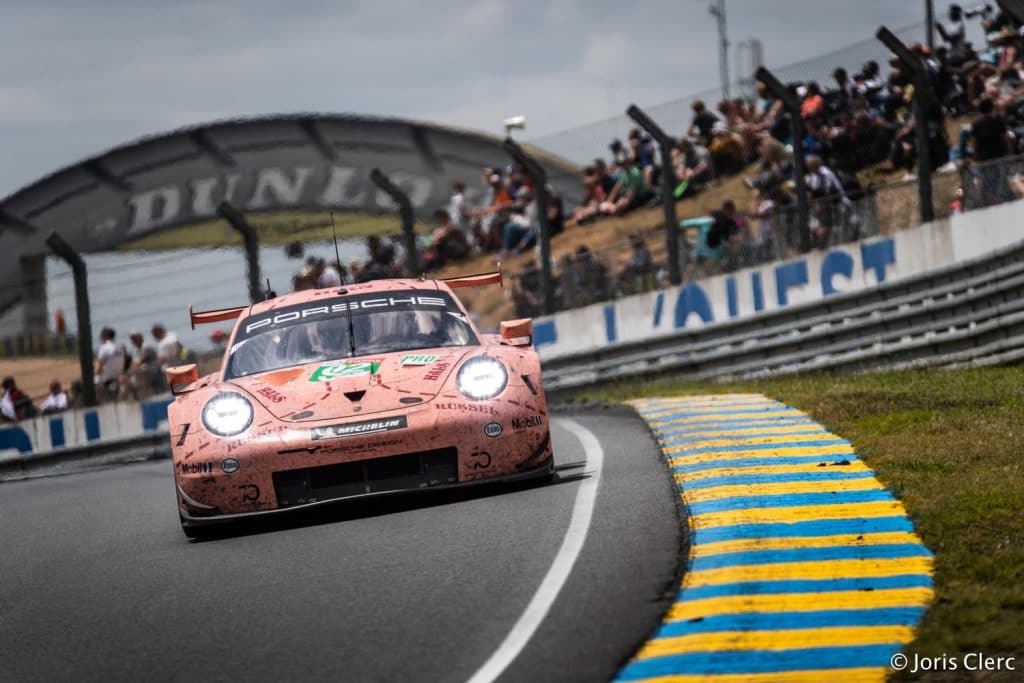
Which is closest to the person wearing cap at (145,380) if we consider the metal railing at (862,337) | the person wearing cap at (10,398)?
the person wearing cap at (10,398)

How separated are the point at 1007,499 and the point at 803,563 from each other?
4.09ft

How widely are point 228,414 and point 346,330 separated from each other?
1373 millimetres

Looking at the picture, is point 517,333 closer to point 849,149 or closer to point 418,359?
point 418,359

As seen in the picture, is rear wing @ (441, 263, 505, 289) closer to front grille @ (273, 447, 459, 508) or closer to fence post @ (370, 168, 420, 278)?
front grille @ (273, 447, 459, 508)

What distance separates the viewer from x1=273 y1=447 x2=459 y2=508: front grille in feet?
29.2

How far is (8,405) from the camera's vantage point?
21.7m

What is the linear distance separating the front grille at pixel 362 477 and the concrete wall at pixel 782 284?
25.6 feet

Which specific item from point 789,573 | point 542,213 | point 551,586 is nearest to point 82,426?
point 542,213

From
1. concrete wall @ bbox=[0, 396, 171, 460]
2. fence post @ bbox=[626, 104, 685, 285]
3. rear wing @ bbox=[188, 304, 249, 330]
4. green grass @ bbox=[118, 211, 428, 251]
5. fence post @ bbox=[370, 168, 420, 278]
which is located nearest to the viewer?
rear wing @ bbox=[188, 304, 249, 330]

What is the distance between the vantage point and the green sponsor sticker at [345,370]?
31.3 feet

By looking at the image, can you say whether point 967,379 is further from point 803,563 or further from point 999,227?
point 803,563

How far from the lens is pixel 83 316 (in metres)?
21.0

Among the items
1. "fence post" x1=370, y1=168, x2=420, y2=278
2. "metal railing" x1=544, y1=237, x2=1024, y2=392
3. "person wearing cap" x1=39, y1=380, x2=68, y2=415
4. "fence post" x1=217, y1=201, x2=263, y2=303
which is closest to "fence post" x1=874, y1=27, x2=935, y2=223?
"metal railing" x1=544, y1=237, x2=1024, y2=392

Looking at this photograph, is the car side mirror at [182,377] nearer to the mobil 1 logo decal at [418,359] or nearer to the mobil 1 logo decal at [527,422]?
the mobil 1 logo decal at [418,359]
